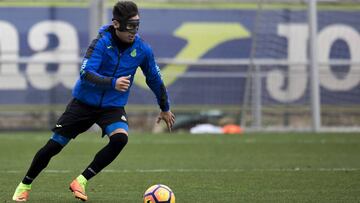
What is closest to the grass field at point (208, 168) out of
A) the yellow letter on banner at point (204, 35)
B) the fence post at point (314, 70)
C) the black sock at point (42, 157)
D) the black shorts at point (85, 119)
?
the black sock at point (42, 157)

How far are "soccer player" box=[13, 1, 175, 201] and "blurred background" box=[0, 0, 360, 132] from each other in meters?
9.89

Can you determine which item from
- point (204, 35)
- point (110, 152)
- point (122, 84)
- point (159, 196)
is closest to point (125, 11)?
point (122, 84)

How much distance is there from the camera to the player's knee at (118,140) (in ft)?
24.5

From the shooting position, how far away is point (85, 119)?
7613 mm

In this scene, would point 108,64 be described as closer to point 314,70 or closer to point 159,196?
point 159,196

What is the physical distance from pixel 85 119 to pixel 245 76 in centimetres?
1127

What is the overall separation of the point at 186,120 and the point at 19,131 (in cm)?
356

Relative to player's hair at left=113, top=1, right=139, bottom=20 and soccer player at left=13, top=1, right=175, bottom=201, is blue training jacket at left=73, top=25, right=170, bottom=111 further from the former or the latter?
player's hair at left=113, top=1, right=139, bottom=20

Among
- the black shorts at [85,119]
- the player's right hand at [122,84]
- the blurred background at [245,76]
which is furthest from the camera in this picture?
the blurred background at [245,76]

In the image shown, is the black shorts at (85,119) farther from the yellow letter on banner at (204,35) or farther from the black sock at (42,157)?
the yellow letter on banner at (204,35)

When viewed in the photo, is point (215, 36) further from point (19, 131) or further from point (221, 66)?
point (19, 131)

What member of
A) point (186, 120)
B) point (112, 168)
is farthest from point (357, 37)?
point (112, 168)

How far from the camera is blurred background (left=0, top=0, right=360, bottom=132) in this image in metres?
18.1

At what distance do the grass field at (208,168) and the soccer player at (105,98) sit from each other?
0.31 meters
